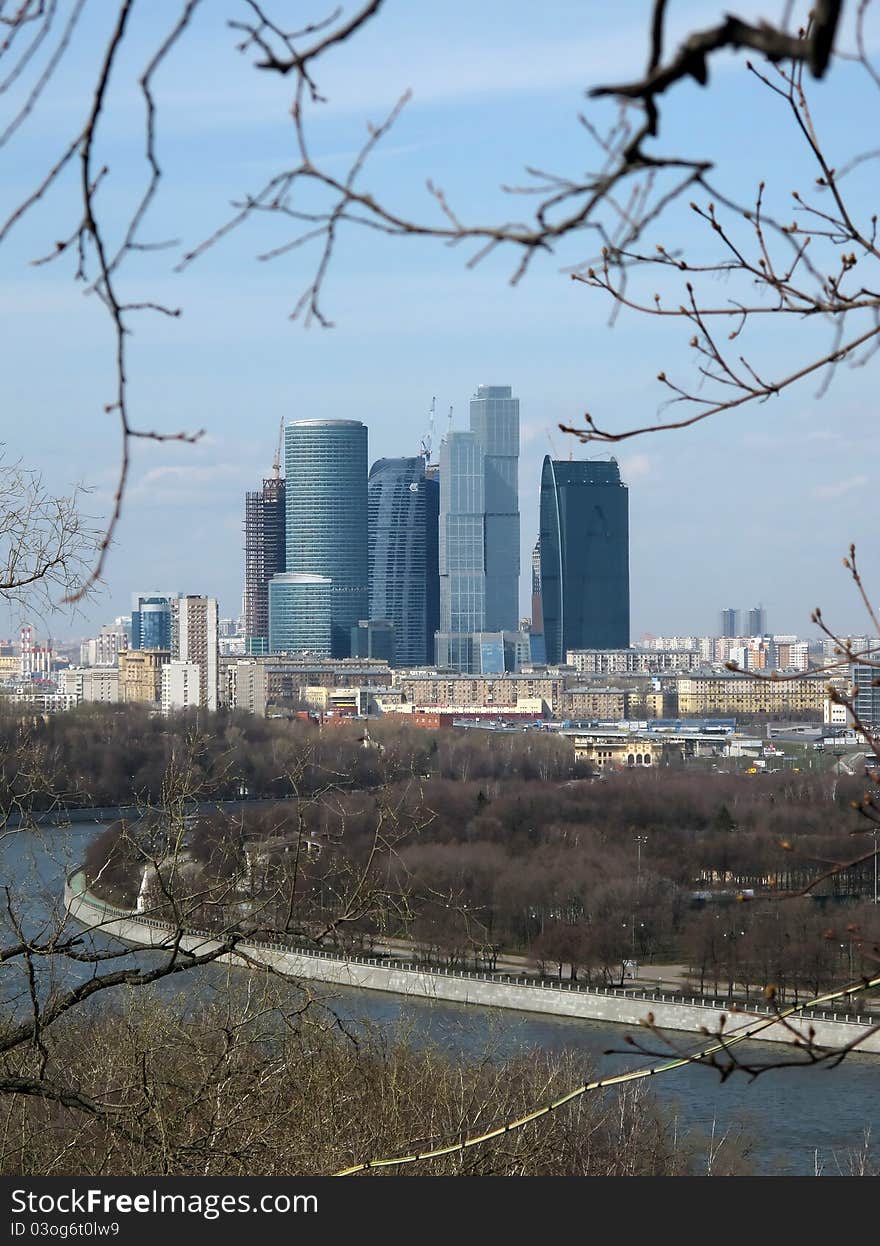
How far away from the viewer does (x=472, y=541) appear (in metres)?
69.3

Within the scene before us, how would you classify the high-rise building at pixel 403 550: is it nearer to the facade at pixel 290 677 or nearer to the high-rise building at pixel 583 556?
the high-rise building at pixel 583 556

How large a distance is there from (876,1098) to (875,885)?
21.8ft

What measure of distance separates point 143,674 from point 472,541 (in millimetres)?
22929

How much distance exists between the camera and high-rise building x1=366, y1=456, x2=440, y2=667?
221 feet

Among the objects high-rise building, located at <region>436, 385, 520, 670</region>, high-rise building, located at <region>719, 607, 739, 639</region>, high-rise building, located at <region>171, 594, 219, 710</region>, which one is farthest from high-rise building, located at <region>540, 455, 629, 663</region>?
high-rise building, located at <region>719, 607, 739, 639</region>

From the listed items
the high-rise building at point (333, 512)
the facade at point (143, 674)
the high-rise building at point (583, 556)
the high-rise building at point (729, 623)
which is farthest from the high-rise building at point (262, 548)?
the high-rise building at point (729, 623)

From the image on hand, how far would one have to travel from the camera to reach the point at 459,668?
68812 millimetres

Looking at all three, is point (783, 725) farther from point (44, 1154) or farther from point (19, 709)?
point (44, 1154)

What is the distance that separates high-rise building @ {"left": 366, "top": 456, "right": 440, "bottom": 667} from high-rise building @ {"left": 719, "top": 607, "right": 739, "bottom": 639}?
111 feet

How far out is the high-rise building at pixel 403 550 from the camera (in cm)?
6731

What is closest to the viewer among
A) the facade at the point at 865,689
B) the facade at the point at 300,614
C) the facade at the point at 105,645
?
the facade at the point at 865,689

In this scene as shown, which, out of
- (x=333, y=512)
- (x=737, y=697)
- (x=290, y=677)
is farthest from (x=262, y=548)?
(x=737, y=697)

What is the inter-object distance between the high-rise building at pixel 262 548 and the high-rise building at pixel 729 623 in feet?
121

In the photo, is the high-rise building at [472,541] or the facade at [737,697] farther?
the high-rise building at [472,541]
